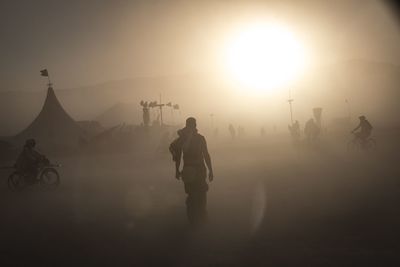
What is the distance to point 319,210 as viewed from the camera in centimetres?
864

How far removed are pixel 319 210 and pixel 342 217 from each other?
0.83m

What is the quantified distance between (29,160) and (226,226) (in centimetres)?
1087

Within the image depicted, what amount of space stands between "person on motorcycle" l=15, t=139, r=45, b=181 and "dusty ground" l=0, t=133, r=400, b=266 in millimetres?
2437

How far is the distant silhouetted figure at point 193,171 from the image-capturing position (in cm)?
841

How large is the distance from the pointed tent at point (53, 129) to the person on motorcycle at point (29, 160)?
100 ft

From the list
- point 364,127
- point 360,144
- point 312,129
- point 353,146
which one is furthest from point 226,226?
point 312,129

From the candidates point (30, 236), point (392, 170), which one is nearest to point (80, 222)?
point (30, 236)

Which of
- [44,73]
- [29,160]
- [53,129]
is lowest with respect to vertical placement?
[29,160]

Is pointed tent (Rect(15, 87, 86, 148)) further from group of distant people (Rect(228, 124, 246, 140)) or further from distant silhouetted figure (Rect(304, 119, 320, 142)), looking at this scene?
distant silhouetted figure (Rect(304, 119, 320, 142))

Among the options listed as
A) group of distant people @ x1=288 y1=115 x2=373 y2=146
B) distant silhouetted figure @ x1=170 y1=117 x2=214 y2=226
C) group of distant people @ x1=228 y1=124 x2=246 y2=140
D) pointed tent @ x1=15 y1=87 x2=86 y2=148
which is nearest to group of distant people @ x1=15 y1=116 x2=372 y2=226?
distant silhouetted figure @ x1=170 y1=117 x2=214 y2=226

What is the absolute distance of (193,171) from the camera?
8.45m

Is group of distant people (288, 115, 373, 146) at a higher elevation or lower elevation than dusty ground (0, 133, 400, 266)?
higher

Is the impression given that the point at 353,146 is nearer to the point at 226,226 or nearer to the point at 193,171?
the point at 193,171

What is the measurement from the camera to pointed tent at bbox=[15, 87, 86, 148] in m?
46.6
